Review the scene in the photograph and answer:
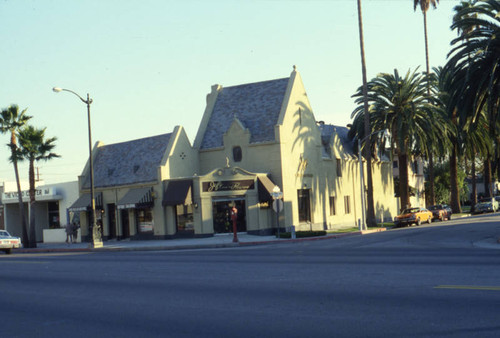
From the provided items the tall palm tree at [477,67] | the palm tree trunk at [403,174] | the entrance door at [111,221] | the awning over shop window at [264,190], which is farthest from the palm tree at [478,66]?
the entrance door at [111,221]

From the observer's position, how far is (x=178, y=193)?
40188 mm

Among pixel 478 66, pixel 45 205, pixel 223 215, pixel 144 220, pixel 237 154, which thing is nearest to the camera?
pixel 478 66

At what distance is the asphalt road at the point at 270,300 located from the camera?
8.27 metres

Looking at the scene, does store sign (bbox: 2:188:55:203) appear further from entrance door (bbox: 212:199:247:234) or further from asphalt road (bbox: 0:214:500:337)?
asphalt road (bbox: 0:214:500:337)

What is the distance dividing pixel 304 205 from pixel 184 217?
9.09 m

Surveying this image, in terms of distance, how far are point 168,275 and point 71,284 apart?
2599 mm

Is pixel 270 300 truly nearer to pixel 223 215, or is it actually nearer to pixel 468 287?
pixel 468 287

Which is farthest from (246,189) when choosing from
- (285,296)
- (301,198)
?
(285,296)

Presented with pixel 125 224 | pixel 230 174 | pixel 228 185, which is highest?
pixel 230 174

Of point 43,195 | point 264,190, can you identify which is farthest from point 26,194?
point 264,190

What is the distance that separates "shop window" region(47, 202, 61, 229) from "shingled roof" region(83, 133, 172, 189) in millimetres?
7578

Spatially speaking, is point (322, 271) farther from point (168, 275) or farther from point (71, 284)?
point (71, 284)

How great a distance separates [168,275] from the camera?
16.2m

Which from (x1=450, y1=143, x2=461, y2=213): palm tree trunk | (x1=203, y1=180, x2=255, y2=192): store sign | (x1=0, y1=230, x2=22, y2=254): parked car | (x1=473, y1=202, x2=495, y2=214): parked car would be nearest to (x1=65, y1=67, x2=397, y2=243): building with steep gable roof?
(x1=203, y1=180, x2=255, y2=192): store sign
